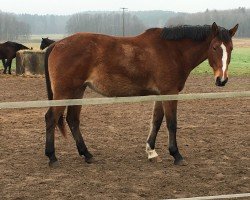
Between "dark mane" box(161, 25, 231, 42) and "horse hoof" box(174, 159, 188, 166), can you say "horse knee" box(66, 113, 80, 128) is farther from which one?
"dark mane" box(161, 25, 231, 42)

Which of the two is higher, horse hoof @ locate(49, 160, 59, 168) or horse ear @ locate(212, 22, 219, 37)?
horse ear @ locate(212, 22, 219, 37)

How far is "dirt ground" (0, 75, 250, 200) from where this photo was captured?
16.2ft

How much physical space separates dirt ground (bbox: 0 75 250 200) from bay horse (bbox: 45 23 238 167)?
0.40 metres

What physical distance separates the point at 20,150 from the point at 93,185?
2121 mm

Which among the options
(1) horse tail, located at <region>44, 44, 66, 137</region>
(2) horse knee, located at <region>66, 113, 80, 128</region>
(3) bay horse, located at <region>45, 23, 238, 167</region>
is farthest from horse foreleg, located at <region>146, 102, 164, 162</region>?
(1) horse tail, located at <region>44, 44, 66, 137</region>

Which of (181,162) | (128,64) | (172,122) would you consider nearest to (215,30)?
(128,64)

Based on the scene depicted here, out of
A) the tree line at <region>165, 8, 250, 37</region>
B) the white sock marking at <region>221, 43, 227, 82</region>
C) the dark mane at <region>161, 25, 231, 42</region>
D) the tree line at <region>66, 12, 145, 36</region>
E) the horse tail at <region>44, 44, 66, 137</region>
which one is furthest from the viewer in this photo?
the tree line at <region>66, 12, 145, 36</region>

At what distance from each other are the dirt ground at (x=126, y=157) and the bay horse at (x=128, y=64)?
0.40 metres

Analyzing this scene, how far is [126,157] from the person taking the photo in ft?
20.8

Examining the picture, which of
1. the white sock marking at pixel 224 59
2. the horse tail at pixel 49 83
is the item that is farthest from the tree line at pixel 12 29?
the white sock marking at pixel 224 59

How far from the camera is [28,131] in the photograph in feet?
26.1

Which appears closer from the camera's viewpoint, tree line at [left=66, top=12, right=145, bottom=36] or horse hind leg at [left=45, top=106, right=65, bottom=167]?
horse hind leg at [left=45, top=106, right=65, bottom=167]

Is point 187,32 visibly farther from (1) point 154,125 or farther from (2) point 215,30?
(1) point 154,125

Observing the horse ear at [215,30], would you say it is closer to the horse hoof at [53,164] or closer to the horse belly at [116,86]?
the horse belly at [116,86]
